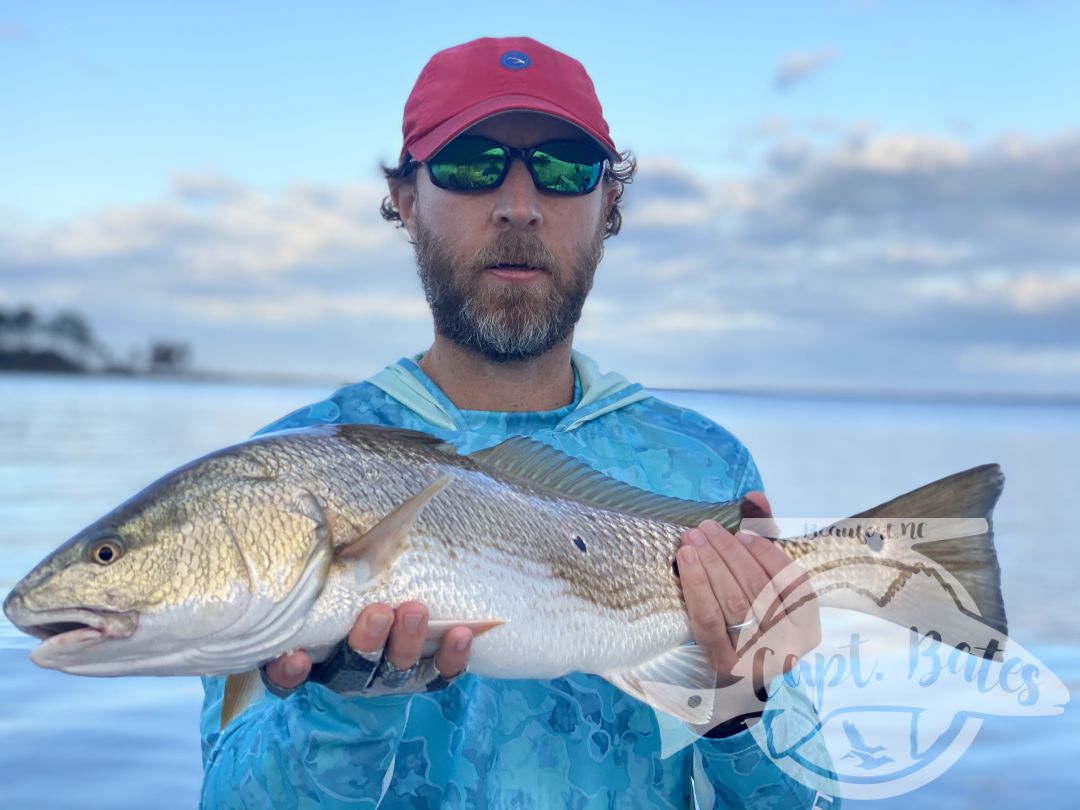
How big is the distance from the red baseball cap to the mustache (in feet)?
1.34

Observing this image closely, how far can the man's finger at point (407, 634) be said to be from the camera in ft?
8.20

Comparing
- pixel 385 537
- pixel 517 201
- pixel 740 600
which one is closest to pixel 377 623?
pixel 385 537

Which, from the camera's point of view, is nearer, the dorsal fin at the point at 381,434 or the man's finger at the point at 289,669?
the man's finger at the point at 289,669

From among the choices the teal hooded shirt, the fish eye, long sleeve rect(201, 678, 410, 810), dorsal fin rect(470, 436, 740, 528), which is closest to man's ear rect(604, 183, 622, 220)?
the teal hooded shirt

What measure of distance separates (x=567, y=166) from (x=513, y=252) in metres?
0.39

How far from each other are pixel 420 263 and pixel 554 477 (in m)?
1.23

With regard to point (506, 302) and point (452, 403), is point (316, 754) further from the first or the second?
point (506, 302)

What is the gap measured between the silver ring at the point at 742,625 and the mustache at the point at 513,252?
4.82ft

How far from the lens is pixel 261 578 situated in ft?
8.07

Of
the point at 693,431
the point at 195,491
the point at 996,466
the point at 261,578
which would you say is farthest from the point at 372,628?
the point at 996,466

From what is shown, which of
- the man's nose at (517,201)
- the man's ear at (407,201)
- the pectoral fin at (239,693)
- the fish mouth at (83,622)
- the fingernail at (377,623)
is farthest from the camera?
the man's ear at (407,201)

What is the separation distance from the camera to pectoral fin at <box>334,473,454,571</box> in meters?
2.50

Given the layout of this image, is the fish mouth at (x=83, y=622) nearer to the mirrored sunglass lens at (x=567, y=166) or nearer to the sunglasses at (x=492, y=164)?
the sunglasses at (x=492, y=164)

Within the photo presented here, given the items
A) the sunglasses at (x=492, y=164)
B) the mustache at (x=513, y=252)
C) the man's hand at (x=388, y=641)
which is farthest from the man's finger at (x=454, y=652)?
the sunglasses at (x=492, y=164)
